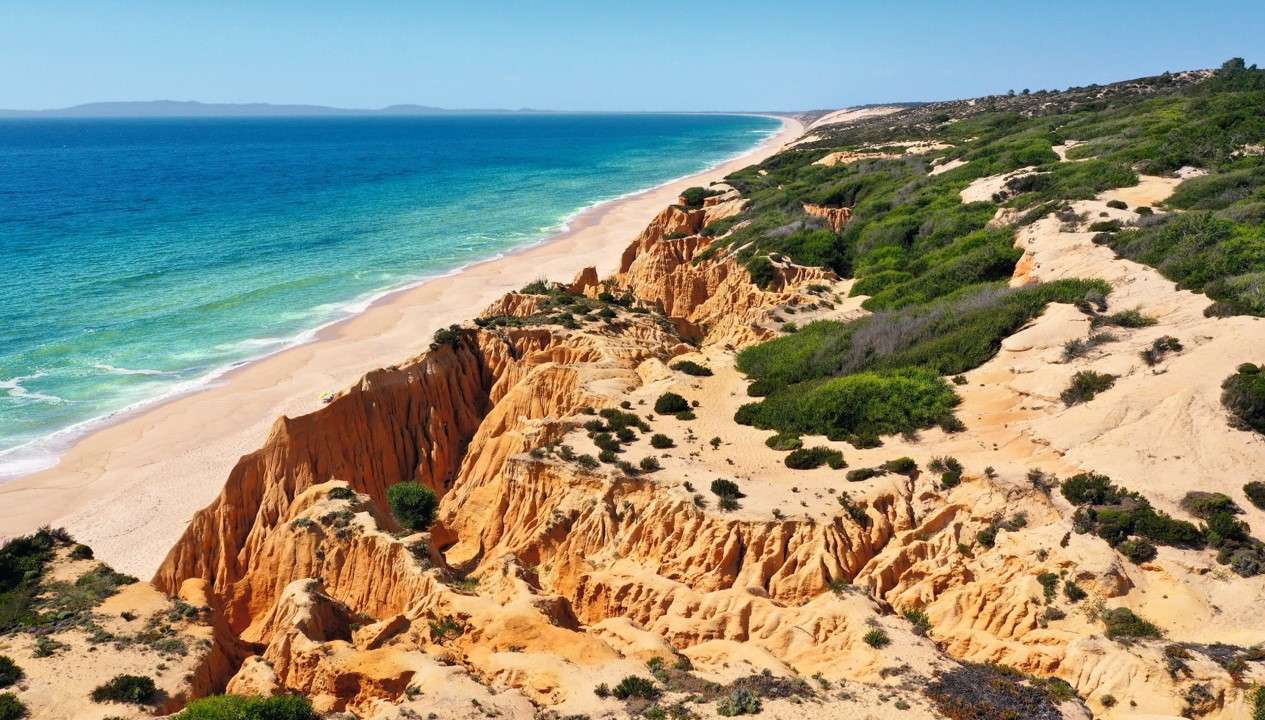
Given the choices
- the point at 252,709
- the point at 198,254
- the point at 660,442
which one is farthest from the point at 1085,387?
the point at 198,254

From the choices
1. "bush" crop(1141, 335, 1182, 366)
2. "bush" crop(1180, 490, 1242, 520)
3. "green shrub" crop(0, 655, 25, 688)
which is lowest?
"green shrub" crop(0, 655, 25, 688)

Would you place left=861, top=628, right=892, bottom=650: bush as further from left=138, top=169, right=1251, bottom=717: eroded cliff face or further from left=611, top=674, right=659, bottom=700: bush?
left=611, top=674, right=659, bottom=700: bush

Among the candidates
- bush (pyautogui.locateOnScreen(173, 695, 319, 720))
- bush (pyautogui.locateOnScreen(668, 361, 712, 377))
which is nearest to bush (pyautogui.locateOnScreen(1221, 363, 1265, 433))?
bush (pyautogui.locateOnScreen(668, 361, 712, 377))

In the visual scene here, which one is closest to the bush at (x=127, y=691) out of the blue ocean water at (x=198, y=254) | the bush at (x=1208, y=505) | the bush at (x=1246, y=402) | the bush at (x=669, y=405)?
the bush at (x=669, y=405)

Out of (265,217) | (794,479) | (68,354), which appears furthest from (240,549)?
(265,217)

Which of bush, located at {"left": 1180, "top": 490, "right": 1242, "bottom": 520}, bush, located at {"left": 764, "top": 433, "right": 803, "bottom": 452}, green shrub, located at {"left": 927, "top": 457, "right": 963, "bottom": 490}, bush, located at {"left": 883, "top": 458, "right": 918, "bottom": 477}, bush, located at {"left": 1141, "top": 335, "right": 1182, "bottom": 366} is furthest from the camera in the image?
bush, located at {"left": 764, "top": 433, "right": 803, "bottom": 452}

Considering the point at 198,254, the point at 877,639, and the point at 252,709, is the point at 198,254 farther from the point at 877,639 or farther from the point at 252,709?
the point at 877,639

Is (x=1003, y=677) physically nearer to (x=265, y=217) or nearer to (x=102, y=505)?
(x=102, y=505)
